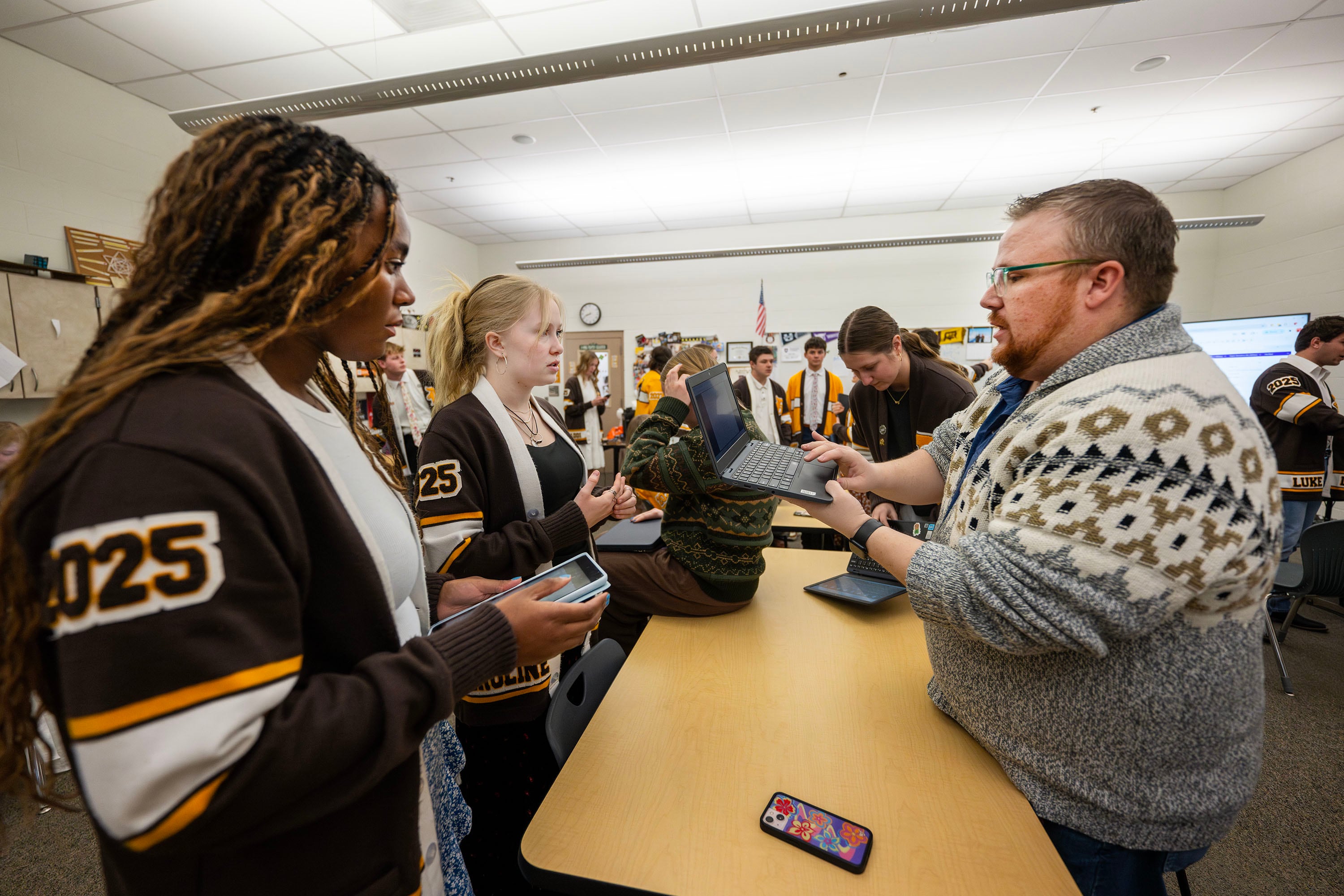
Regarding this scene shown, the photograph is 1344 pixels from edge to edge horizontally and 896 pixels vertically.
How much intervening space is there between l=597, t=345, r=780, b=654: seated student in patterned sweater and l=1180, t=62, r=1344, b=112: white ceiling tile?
15.5 feet

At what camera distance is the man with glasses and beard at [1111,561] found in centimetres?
73

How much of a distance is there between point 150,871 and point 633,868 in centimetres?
57

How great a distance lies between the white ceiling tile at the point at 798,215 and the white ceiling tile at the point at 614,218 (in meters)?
1.28

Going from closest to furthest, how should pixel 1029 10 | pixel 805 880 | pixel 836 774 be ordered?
1. pixel 805 880
2. pixel 836 774
3. pixel 1029 10

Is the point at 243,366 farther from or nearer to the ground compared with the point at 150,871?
farther from the ground

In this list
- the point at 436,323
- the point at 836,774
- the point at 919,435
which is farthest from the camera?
the point at 919,435

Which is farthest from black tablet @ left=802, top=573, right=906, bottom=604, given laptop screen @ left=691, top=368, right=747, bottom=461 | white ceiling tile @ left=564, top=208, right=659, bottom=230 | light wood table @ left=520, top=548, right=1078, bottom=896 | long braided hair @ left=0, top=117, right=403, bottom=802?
white ceiling tile @ left=564, top=208, right=659, bottom=230

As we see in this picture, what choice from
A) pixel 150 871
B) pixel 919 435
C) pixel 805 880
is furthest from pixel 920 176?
pixel 150 871

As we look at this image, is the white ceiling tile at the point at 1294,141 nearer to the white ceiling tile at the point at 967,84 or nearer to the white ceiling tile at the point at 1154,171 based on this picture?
the white ceiling tile at the point at 1154,171

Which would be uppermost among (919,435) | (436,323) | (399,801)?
(436,323)

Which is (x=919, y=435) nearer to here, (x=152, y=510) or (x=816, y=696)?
(x=816, y=696)

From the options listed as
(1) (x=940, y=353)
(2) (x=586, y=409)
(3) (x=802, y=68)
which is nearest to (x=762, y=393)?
(1) (x=940, y=353)

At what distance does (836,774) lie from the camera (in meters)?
0.98

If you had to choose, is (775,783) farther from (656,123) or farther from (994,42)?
(656,123)
